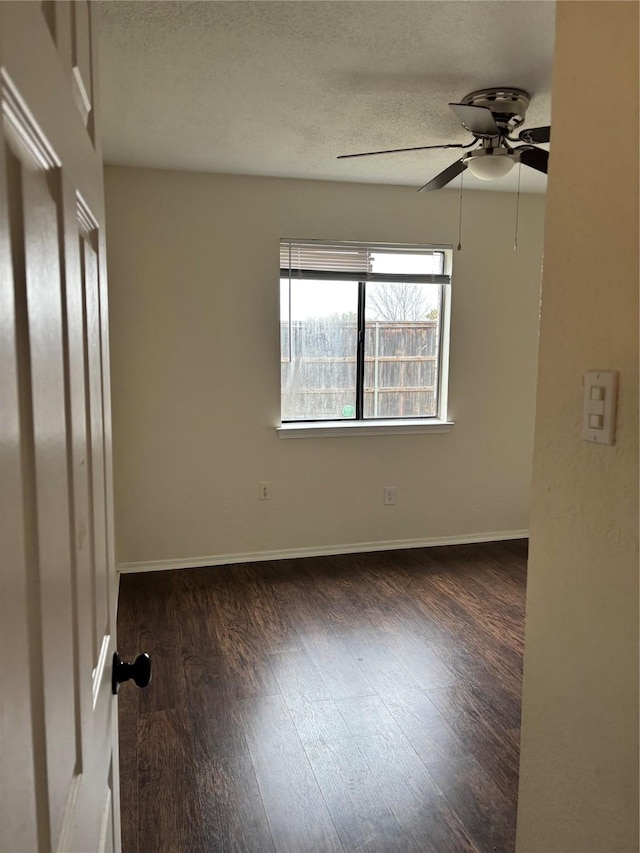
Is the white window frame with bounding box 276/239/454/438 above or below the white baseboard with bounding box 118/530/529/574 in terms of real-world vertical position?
above

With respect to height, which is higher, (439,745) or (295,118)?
(295,118)

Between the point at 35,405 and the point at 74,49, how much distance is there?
0.50 meters

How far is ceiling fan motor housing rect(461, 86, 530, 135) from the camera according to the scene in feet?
8.20

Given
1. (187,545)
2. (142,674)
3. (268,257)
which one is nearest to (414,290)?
Result: (268,257)

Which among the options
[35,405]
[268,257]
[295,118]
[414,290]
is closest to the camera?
[35,405]

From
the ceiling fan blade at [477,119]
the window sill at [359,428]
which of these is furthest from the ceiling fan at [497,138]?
the window sill at [359,428]

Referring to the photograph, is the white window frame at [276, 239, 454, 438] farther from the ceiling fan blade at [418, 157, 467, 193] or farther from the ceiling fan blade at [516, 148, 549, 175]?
the ceiling fan blade at [516, 148, 549, 175]

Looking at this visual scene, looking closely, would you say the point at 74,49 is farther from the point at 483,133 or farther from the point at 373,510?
the point at 373,510

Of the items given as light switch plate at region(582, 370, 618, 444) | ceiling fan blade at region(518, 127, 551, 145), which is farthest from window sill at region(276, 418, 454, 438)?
light switch plate at region(582, 370, 618, 444)

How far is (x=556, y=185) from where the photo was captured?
1.17 meters

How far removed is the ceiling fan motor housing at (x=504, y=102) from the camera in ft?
8.20

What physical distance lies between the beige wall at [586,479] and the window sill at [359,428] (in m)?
2.83

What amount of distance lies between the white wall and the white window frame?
0.06 m

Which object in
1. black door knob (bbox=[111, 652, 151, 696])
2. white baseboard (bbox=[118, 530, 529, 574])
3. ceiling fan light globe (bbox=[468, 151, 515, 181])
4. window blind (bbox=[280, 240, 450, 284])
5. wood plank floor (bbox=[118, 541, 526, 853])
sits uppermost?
ceiling fan light globe (bbox=[468, 151, 515, 181])
